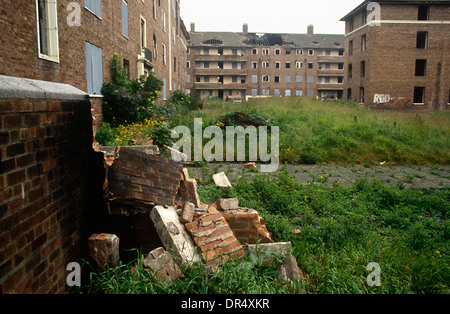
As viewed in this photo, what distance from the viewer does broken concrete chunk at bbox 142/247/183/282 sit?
9.43 ft

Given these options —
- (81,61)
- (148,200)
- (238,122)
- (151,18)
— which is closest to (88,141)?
(148,200)

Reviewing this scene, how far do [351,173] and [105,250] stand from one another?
753 cm

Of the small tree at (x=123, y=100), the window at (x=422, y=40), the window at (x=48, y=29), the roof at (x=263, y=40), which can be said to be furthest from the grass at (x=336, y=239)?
the roof at (x=263, y=40)

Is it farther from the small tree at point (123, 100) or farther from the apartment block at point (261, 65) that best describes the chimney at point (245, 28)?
the small tree at point (123, 100)

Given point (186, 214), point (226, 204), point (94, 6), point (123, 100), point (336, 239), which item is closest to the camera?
point (186, 214)

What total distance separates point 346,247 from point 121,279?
2608 millimetres

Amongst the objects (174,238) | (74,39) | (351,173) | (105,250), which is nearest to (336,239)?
(174,238)

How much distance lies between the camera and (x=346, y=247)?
378cm

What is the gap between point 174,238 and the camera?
3.25 m

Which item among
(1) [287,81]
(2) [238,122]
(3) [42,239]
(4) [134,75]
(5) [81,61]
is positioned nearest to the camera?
(3) [42,239]

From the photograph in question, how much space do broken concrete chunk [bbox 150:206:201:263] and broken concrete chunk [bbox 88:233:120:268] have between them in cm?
46

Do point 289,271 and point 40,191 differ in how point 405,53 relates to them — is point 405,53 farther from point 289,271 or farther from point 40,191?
point 40,191
